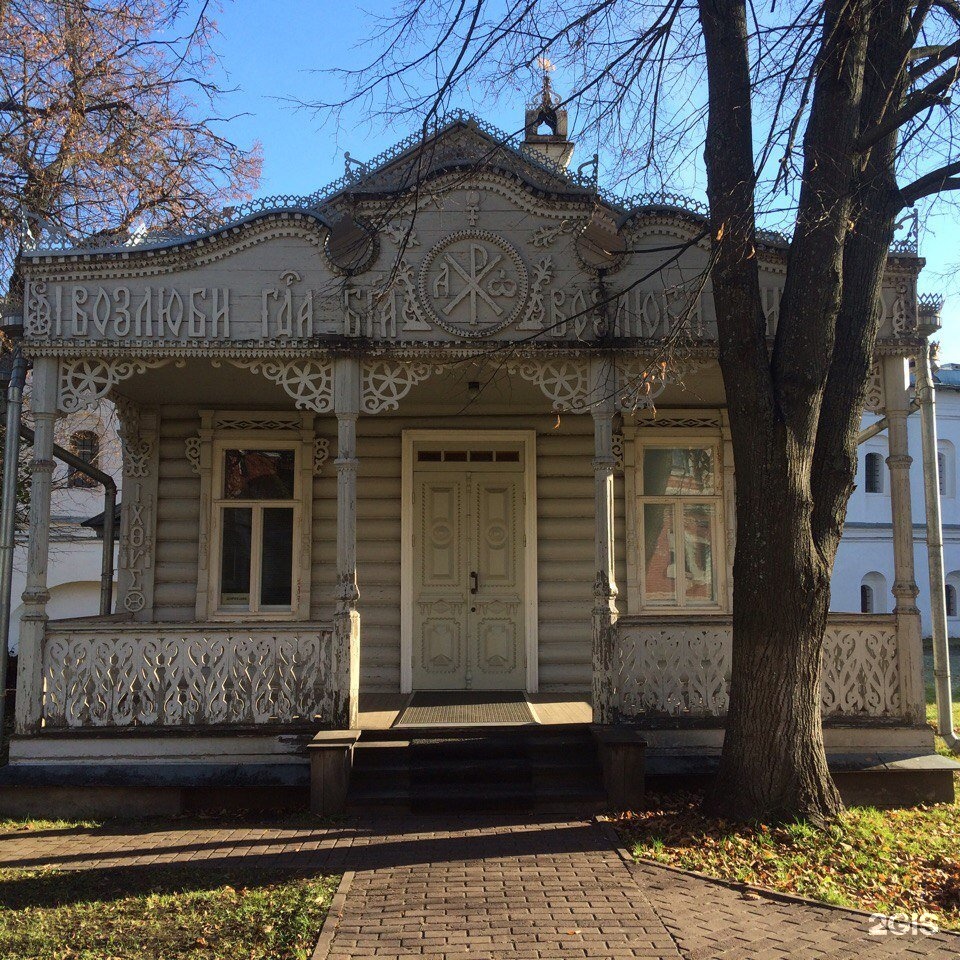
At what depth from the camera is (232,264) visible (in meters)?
7.74

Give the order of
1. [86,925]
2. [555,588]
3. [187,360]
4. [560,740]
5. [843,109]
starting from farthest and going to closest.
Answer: [555,588]
[187,360]
[560,740]
[843,109]
[86,925]

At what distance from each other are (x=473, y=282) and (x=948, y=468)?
26.3m

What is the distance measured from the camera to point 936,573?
8.27 m

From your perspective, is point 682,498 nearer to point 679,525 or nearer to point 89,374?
point 679,525

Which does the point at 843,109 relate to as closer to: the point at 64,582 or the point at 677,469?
the point at 677,469

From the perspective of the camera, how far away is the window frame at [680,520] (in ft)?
31.9

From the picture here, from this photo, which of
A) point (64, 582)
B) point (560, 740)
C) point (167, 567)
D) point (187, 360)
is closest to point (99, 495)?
point (64, 582)

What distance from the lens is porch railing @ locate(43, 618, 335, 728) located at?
24.1ft

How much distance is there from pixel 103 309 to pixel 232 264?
1166 millimetres

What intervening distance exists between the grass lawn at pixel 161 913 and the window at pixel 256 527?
421 cm

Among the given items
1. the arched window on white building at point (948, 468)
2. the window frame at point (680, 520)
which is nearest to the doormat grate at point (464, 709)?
the window frame at point (680, 520)

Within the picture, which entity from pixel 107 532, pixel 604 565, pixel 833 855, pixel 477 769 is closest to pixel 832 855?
pixel 833 855

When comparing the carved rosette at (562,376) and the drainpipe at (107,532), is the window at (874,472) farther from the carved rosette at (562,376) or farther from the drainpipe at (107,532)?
the drainpipe at (107,532)

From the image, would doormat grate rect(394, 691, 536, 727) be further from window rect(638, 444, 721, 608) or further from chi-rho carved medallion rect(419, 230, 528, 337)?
chi-rho carved medallion rect(419, 230, 528, 337)
